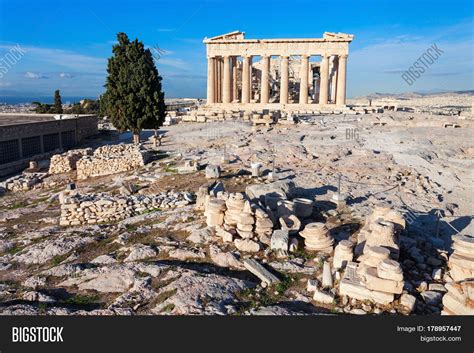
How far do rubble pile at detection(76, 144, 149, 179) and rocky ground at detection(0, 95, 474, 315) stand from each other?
0.75m

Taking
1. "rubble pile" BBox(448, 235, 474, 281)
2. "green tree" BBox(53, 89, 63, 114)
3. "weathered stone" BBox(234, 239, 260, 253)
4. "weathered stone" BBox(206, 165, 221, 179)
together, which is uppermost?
"green tree" BBox(53, 89, 63, 114)

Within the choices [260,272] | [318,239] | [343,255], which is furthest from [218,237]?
[343,255]

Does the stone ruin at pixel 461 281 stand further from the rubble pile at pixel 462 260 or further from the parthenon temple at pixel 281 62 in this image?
the parthenon temple at pixel 281 62

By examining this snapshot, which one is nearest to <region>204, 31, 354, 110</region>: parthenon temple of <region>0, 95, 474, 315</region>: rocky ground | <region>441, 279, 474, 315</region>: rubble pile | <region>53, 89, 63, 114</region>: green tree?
<region>53, 89, 63, 114</region>: green tree

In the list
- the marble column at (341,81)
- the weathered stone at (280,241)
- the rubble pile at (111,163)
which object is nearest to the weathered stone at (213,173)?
the rubble pile at (111,163)

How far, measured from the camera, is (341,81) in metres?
42.9

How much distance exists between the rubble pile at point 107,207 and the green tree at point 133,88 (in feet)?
42.6

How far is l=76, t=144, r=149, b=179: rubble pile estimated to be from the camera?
20219 mm

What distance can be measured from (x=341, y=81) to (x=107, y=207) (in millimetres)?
35223

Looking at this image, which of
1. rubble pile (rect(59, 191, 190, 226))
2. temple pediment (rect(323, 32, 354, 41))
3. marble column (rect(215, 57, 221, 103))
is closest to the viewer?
rubble pile (rect(59, 191, 190, 226))

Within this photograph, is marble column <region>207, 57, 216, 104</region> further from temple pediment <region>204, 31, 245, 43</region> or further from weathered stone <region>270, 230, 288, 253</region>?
weathered stone <region>270, 230, 288, 253</region>

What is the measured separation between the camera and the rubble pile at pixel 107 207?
43.9 ft

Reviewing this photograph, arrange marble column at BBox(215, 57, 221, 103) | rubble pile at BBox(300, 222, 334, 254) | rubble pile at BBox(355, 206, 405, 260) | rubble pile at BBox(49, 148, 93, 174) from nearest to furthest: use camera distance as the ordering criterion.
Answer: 1. rubble pile at BBox(355, 206, 405, 260)
2. rubble pile at BBox(300, 222, 334, 254)
3. rubble pile at BBox(49, 148, 93, 174)
4. marble column at BBox(215, 57, 221, 103)

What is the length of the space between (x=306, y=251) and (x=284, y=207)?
5.54 feet
